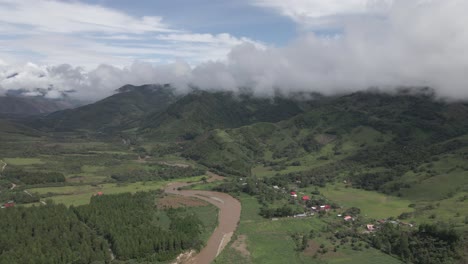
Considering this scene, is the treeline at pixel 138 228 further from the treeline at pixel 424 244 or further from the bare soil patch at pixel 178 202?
the treeline at pixel 424 244

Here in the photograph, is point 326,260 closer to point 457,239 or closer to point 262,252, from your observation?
point 262,252

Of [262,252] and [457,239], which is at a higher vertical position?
[457,239]

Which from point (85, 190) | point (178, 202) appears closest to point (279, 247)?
→ point (178, 202)

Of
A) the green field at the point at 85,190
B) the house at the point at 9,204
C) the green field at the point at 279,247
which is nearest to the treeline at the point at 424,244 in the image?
the green field at the point at 279,247

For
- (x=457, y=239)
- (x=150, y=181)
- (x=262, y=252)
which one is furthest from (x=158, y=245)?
(x=150, y=181)

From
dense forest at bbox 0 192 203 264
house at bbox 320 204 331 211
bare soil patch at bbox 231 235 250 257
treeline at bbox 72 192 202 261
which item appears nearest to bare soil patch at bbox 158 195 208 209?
treeline at bbox 72 192 202 261

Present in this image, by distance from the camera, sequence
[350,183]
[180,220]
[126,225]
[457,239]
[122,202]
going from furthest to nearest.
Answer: [350,183], [122,202], [180,220], [126,225], [457,239]

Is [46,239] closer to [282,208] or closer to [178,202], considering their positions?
[178,202]
